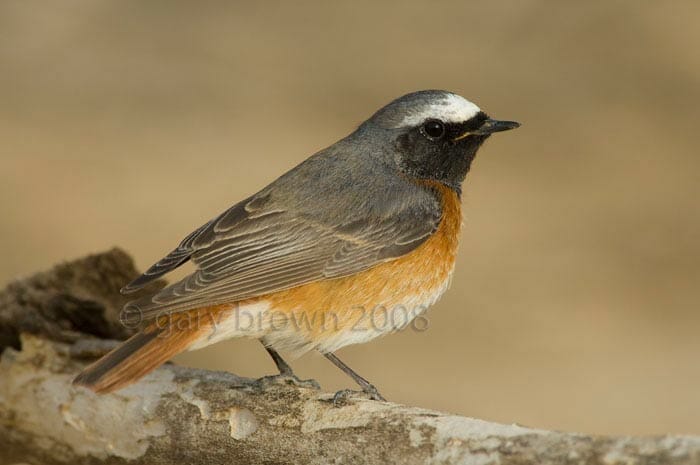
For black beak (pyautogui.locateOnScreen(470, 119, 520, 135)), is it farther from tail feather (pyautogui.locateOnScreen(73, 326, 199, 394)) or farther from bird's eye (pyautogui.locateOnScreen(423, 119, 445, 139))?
tail feather (pyautogui.locateOnScreen(73, 326, 199, 394))

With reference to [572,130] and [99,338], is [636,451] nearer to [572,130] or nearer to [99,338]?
[99,338]

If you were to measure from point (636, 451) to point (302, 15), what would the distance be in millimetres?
10032

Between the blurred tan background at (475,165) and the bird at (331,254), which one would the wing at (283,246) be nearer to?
the bird at (331,254)

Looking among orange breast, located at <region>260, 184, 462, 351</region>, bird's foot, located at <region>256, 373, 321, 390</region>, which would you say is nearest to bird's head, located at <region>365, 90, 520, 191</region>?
orange breast, located at <region>260, 184, 462, 351</region>

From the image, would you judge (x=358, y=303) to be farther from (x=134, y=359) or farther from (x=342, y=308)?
(x=134, y=359)

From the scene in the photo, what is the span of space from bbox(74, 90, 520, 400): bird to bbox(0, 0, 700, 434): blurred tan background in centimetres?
259

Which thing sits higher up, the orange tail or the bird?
the bird

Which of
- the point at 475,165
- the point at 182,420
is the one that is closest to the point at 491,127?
the point at 182,420

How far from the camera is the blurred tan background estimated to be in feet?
26.0

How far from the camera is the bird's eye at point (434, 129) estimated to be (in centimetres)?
527

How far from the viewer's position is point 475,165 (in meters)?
10.1

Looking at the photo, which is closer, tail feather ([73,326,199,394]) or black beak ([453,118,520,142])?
tail feather ([73,326,199,394])

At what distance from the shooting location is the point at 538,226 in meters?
9.31

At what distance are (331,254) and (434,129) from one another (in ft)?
2.95
